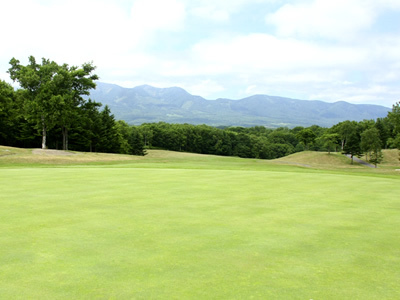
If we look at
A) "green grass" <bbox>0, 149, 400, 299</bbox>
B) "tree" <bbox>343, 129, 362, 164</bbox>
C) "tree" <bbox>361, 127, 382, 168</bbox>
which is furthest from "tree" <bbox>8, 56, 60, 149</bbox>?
"tree" <bbox>343, 129, 362, 164</bbox>

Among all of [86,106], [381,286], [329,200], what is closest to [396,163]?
[86,106]

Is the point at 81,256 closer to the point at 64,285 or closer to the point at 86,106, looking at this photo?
the point at 64,285

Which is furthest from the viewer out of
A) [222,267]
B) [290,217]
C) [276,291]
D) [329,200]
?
[329,200]

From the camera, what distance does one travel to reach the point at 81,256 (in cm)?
548

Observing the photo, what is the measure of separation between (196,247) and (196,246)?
2.0 inches

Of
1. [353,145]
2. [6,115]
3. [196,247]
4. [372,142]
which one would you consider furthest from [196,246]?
[353,145]

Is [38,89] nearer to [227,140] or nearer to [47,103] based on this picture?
[47,103]

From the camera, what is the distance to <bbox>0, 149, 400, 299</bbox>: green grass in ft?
14.4

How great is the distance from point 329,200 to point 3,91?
56976mm

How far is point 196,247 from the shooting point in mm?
6008

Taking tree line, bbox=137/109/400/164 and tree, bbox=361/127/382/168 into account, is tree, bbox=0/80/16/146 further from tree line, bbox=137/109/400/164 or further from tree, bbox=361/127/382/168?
tree, bbox=361/127/382/168

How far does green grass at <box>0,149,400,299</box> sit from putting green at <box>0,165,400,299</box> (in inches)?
0.9

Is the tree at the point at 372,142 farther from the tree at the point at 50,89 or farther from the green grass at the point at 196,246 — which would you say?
the green grass at the point at 196,246

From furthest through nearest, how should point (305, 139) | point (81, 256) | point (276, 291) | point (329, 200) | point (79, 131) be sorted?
point (305, 139)
point (79, 131)
point (329, 200)
point (81, 256)
point (276, 291)
